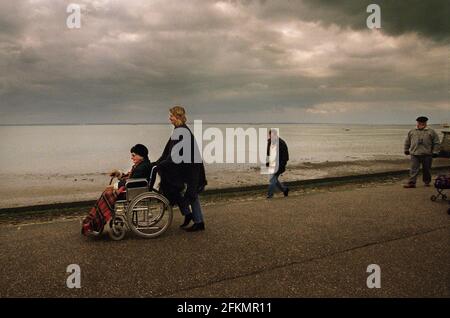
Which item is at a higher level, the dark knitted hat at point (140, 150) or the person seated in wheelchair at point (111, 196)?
the dark knitted hat at point (140, 150)

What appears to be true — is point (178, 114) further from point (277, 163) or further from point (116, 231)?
point (277, 163)

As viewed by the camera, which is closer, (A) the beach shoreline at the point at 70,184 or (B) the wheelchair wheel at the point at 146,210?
(B) the wheelchair wheel at the point at 146,210

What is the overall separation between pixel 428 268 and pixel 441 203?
439 centimetres

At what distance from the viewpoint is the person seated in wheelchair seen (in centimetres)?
504

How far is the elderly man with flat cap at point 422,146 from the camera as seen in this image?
950cm

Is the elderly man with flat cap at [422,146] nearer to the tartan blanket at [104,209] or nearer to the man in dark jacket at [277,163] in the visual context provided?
the man in dark jacket at [277,163]

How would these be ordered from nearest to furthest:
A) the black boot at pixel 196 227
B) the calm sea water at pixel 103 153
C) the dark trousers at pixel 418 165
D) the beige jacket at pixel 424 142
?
the black boot at pixel 196 227 < the beige jacket at pixel 424 142 < the dark trousers at pixel 418 165 < the calm sea water at pixel 103 153

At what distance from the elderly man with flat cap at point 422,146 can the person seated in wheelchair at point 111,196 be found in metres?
7.65

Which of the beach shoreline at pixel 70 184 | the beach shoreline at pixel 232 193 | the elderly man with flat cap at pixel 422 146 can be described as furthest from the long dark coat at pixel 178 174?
the elderly man with flat cap at pixel 422 146

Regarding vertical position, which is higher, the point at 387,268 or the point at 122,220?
the point at 122,220

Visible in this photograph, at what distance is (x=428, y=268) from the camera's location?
4090 mm

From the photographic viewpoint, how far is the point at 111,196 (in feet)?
16.5
